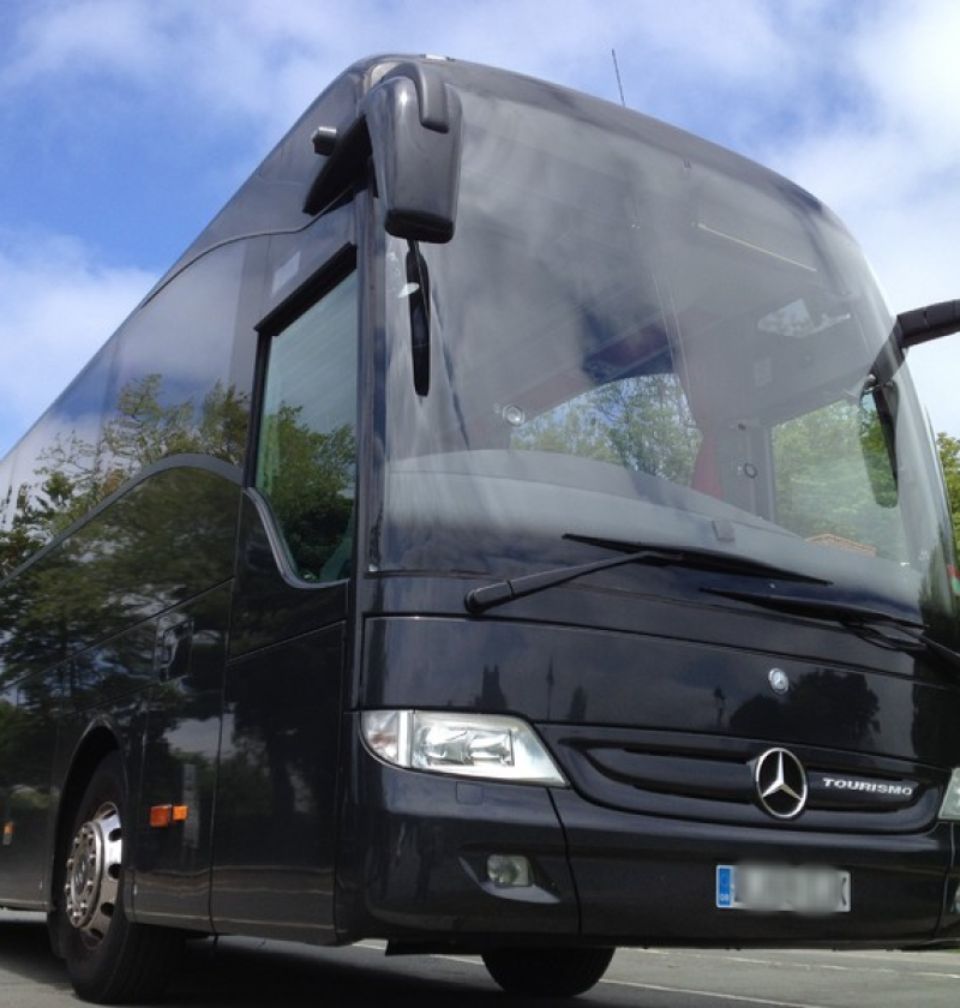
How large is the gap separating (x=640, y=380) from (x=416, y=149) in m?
1.13

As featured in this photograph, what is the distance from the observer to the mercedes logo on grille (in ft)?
14.9

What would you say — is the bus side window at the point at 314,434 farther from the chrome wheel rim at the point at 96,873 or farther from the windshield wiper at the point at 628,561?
the chrome wheel rim at the point at 96,873

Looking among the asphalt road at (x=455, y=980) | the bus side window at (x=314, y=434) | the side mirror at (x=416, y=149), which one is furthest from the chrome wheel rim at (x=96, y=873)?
the side mirror at (x=416, y=149)

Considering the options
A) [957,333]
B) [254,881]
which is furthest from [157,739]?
[957,333]

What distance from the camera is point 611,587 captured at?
455cm

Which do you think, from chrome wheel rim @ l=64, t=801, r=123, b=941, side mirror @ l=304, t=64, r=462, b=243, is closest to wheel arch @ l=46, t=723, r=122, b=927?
chrome wheel rim @ l=64, t=801, r=123, b=941

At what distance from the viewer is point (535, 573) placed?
4.46 meters

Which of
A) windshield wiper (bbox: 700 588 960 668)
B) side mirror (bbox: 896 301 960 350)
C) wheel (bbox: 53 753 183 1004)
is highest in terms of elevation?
side mirror (bbox: 896 301 960 350)

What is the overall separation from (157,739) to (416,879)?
206cm

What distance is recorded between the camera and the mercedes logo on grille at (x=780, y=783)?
4.54 m

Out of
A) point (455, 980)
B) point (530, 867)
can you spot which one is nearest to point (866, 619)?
point (530, 867)

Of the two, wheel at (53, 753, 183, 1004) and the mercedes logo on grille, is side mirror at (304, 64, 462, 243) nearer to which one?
the mercedes logo on grille

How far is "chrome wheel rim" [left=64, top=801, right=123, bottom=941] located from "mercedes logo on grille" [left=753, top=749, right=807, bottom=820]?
282 cm

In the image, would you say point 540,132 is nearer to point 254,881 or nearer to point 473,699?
point 473,699
